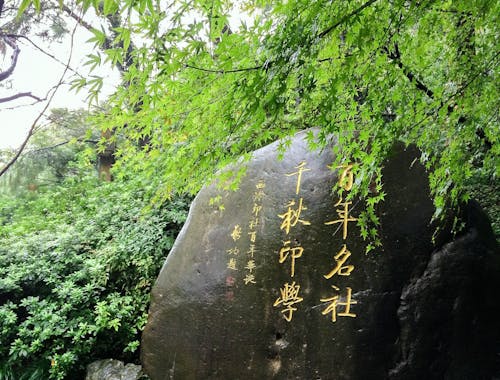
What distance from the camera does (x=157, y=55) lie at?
5.21 ft

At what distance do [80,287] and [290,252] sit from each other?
2.88 meters

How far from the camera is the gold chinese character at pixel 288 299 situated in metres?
3.23

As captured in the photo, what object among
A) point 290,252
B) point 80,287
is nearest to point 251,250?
point 290,252

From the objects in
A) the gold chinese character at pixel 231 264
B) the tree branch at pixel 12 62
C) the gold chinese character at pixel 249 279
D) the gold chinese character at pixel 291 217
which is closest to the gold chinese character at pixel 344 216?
the gold chinese character at pixel 291 217

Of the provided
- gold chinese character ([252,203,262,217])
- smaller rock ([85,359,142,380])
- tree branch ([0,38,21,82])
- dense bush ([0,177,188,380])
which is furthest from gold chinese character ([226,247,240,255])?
tree branch ([0,38,21,82])

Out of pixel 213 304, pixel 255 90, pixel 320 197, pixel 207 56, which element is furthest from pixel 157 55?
pixel 213 304

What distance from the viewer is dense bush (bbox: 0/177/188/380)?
13.6 feet

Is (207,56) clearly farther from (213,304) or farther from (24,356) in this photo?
(24,356)

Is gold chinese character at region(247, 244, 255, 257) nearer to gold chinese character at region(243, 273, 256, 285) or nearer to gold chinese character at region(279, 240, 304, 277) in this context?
gold chinese character at region(243, 273, 256, 285)

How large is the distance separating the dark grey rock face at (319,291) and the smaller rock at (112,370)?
1.14 feet

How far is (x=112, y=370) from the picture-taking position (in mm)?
4031

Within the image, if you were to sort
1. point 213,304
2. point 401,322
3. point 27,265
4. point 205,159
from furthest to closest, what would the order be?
1. point 27,265
2. point 213,304
3. point 401,322
4. point 205,159

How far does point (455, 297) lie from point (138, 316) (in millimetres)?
3360

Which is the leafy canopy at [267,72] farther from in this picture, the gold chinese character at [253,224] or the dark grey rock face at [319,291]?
the gold chinese character at [253,224]
